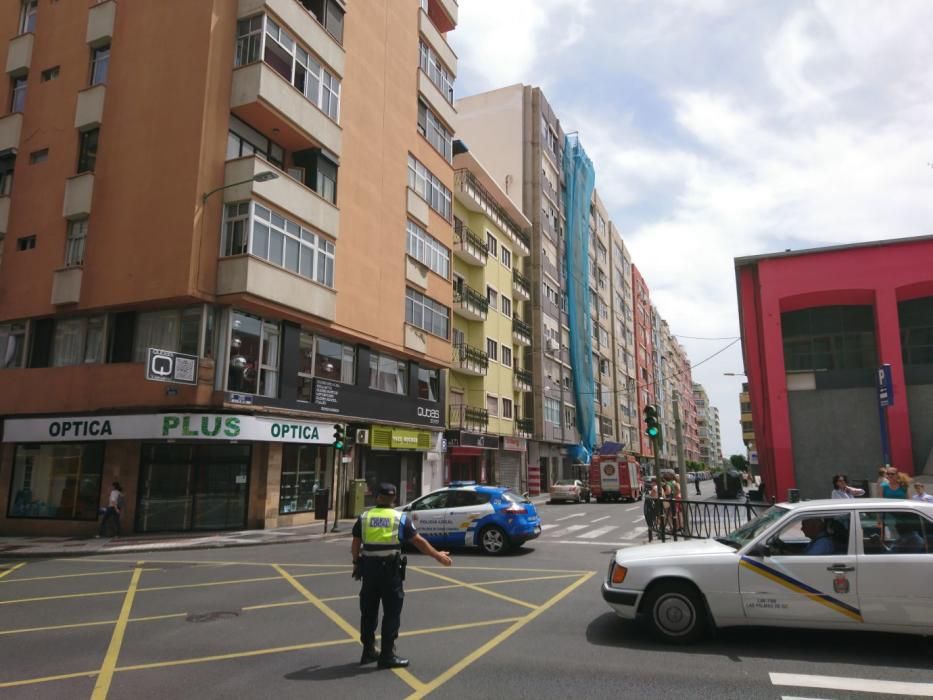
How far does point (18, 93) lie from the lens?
2448cm

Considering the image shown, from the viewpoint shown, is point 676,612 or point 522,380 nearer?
point 676,612

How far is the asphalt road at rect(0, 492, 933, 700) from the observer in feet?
17.7

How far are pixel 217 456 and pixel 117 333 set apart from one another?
16.7 feet

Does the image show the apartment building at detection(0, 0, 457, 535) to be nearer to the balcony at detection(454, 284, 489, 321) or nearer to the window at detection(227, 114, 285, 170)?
the window at detection(227, 114, 285, 170)

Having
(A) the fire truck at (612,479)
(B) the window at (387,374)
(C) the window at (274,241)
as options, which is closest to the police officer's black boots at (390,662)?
(C) the window at (274,241)

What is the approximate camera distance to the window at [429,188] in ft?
96.0

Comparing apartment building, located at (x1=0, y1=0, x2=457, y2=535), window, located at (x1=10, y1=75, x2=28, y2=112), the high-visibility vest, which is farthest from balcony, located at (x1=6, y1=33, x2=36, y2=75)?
the high-visibility vest

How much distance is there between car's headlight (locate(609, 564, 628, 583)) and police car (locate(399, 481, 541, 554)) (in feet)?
22.8

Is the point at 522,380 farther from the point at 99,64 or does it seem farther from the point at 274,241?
the point at 99,64

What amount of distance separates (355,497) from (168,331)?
8849 millimetres

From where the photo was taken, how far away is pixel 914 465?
20734 millimetres

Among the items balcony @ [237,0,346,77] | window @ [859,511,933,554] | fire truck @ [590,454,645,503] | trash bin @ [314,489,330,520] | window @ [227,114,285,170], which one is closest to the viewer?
window @ [859,511,933,554]

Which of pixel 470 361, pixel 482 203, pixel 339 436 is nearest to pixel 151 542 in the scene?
pixel 339 436

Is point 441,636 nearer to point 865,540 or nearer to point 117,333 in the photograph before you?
point 865,540
